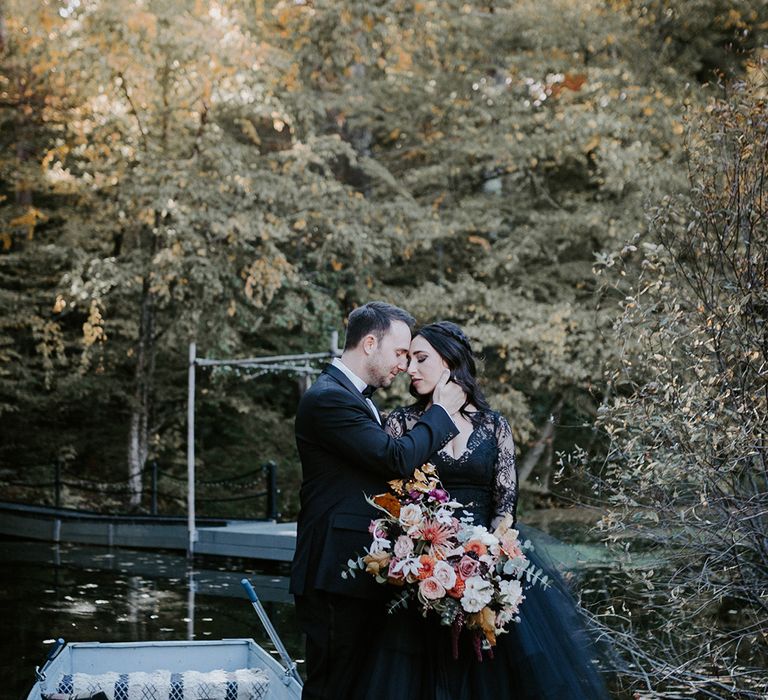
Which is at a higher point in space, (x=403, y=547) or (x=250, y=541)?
(x=403, y=547)

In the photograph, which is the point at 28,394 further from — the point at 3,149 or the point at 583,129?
the point at 583,129

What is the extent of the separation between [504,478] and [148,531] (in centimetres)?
1322

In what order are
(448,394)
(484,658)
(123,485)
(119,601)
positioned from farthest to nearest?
(123,485) < (119,601) < (448,394) < (484,658)

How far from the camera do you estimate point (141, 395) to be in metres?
19.2

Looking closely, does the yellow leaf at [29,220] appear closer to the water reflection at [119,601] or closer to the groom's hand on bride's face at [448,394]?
the water reflection at [119,601]

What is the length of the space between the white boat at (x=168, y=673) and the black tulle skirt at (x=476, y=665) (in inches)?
53.3

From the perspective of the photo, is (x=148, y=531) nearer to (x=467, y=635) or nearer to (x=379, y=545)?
(x=467, y=635)

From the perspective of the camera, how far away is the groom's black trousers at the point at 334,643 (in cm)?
389

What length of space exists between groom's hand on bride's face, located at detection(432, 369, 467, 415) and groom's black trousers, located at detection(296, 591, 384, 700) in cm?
81

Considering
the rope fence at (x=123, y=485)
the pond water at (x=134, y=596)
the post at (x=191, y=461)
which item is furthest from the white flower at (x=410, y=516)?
the rope fence at (x=123, y=485)

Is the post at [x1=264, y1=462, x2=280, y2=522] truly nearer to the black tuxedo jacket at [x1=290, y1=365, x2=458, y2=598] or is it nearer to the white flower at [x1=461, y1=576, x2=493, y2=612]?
the black tuxedo jacket at [x1=290, y1=365, x2=458, y2=598]

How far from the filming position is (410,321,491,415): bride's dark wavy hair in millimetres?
4355

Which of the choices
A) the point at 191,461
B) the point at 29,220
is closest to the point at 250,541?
the point at 191,461

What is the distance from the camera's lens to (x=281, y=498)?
20766 mm
